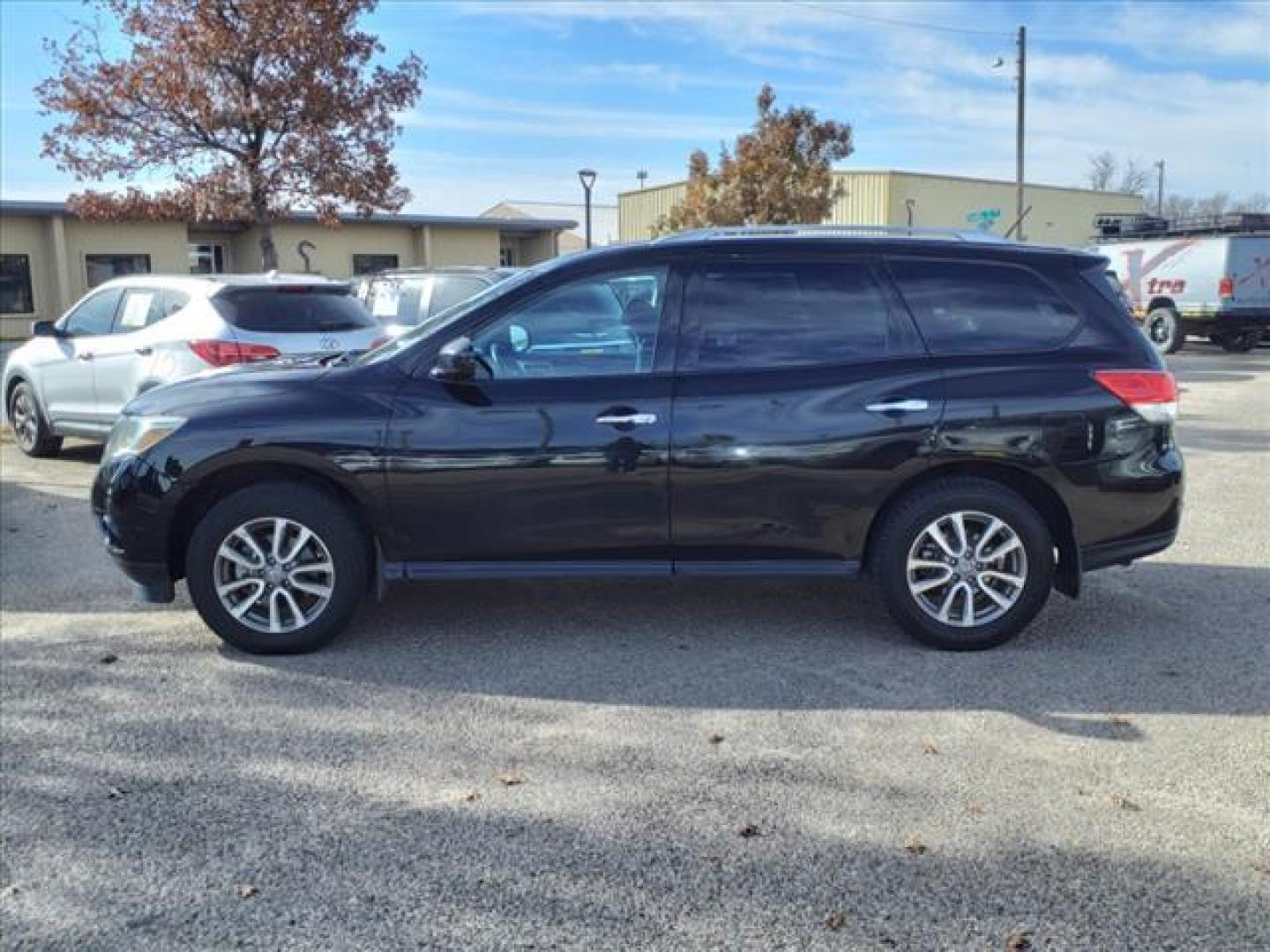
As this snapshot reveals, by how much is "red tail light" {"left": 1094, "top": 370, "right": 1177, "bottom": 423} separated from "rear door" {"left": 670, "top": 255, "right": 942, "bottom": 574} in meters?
0.78

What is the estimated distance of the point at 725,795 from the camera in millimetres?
3729

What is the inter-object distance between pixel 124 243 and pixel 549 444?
2963 centimetres

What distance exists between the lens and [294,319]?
8.71 meters

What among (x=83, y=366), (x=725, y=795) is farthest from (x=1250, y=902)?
(x=83, y=366)

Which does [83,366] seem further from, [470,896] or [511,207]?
[511,207]

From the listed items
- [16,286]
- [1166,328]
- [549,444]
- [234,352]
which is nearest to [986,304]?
[549,444]

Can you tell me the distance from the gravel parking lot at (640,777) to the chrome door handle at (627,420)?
106 cm

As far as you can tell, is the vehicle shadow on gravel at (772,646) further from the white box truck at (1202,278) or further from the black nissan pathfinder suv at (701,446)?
the white box truck at (1202,278)

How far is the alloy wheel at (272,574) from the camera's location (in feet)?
16.4

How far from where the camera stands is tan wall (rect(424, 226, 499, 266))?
116ft

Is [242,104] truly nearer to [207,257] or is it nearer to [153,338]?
[153,338]

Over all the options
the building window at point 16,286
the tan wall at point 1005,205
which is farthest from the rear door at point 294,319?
the tan wall at point 1005,205

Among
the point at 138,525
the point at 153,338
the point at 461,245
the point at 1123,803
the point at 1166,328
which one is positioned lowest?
the point at 1123,803

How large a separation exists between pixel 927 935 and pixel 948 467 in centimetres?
253
